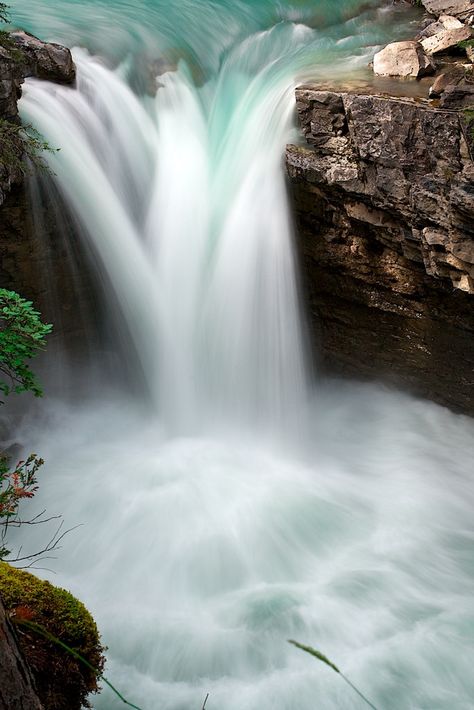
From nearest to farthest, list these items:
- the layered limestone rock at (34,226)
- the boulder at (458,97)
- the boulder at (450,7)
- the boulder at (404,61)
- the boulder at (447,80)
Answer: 1. the boulder at (458,97)
2. the boulder at (447,80)
3. the layered limestone rock at (34,226)
4. the boulder at (404,61)
5. the boulder at (450,7)

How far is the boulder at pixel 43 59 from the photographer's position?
7648 mm

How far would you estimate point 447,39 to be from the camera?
733 cm

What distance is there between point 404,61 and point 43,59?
4.20 metres

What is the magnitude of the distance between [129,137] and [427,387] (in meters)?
4.79

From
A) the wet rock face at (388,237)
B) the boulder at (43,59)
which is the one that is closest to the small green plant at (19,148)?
the boulder at (43,59)

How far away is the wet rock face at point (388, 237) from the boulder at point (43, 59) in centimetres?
295

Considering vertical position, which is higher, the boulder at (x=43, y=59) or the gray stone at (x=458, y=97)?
the boulder at (x=43, y=59)

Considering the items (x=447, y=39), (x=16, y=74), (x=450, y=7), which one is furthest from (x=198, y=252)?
(x=450, y=7)

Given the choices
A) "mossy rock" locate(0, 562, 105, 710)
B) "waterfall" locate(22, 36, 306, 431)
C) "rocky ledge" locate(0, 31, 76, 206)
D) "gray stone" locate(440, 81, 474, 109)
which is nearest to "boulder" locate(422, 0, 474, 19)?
"waterfall" locate(22, 36, 306, 431)

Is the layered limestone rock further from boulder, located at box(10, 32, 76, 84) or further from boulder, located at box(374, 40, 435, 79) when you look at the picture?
boulder, located at box(374, 40, 435, 79)

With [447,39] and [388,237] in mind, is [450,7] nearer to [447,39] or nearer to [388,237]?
[447,39]

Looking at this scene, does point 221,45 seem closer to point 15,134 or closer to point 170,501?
point 15,134

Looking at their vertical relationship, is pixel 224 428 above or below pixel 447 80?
below

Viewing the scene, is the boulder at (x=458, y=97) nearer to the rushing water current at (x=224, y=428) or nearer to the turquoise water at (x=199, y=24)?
the rushing water current at (x=224, y=428)
